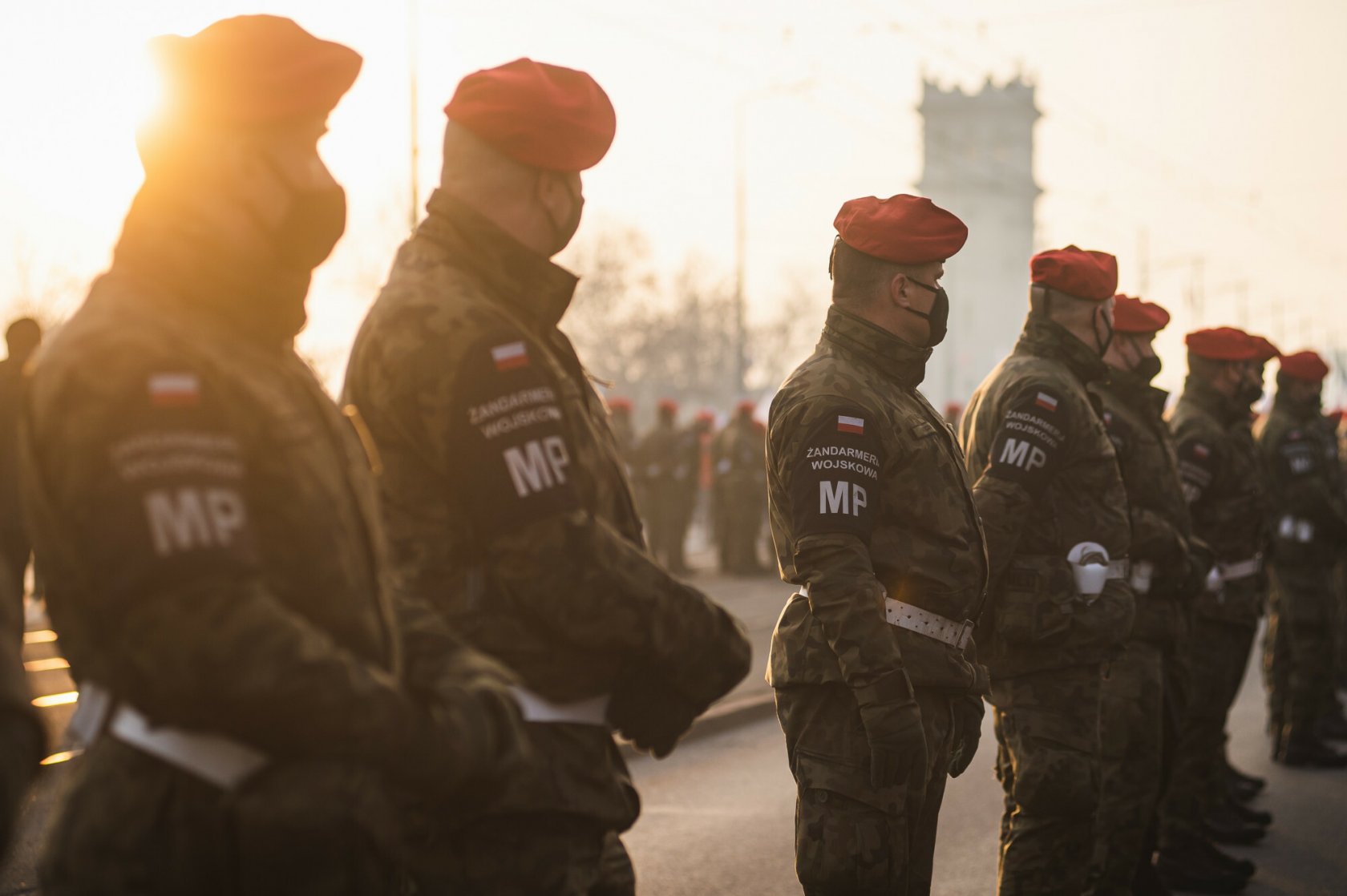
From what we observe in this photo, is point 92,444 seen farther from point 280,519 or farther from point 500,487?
point 500,487

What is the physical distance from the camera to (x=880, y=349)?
4258 millimetres

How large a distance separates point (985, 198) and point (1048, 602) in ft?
292

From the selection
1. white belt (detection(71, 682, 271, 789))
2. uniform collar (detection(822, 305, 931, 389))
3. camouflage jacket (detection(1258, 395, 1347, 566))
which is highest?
uniform collar (detection(822, 305, 931, 389))

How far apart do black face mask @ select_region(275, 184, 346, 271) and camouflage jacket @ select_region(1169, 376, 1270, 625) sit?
5.64m

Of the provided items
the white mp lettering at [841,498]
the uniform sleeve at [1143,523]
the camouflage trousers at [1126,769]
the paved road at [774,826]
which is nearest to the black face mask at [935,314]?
the white mp lettering at [841,498]

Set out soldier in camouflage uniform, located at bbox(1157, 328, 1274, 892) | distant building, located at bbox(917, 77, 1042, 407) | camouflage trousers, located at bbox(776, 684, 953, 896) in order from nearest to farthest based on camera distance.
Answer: camouflage trousers, located at bbox(776, 684, 953, 896), soldier in camouflage uniform, located at bbox(1157, 328, 1274, 892), distant building, located at bbox(917, 77, 1042, 407)

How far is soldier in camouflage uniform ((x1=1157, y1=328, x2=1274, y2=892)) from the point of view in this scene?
286 inches

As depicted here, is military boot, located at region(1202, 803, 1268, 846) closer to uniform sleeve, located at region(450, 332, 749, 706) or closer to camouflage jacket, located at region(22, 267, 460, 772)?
uniform sleeve, located at region(450, 332, 749, 706)

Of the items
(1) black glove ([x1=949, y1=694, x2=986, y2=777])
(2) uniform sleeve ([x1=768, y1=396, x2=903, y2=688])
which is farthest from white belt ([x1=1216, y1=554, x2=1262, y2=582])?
(2) uniform sleeve ([x1=768, y1=396, x2=903, y2=688])

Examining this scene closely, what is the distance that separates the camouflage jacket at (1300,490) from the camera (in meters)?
9.16

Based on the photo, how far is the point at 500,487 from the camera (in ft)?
8.66

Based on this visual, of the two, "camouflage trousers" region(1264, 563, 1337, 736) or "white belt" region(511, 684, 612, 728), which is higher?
"white belt" region(511, 684, 612, 728)

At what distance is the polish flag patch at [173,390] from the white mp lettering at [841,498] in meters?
2.11

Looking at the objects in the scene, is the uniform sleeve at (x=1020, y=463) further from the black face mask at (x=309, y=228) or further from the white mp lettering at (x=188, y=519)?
the white mp lettering at (x=188, y=519)
